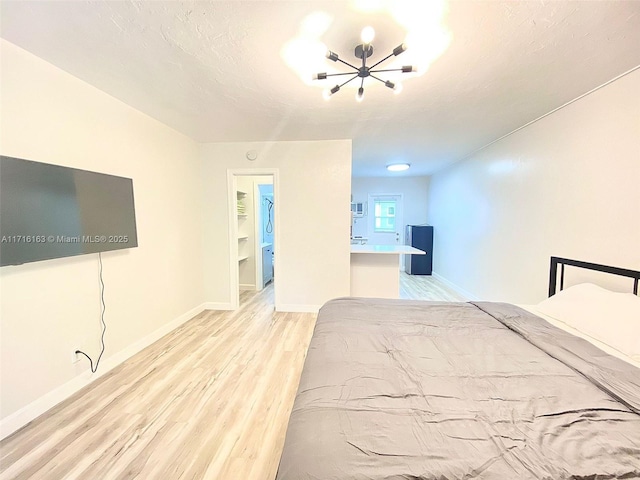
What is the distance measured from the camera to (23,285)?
1.79m

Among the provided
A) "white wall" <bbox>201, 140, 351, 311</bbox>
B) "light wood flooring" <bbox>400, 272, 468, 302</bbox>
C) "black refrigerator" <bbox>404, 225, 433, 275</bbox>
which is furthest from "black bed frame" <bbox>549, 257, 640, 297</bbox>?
"black refrigerator" <bbox>404, 225, 433, 275</bbox>

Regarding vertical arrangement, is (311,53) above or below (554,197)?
above

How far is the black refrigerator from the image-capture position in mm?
6559

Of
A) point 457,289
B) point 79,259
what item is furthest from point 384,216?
point 79,259

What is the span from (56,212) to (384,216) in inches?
259

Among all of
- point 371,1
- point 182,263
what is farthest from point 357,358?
point 182,263

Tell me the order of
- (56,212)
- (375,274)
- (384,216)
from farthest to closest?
(384,216), (375,274), (56,212)

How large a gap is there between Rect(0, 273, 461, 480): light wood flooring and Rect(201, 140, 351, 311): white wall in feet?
3.66

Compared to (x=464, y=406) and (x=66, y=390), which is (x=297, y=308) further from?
(x=464, y=406)

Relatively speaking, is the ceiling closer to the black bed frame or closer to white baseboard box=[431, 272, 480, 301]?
the black bed frame

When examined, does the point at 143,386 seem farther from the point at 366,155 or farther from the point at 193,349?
the point at 366,155

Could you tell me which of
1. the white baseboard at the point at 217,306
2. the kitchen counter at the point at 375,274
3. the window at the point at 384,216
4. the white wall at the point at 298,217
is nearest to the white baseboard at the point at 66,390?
the white baseboard at the point at 217,306

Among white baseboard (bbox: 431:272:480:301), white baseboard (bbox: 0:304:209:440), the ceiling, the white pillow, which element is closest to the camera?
the ceiling

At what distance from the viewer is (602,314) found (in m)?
1.78
